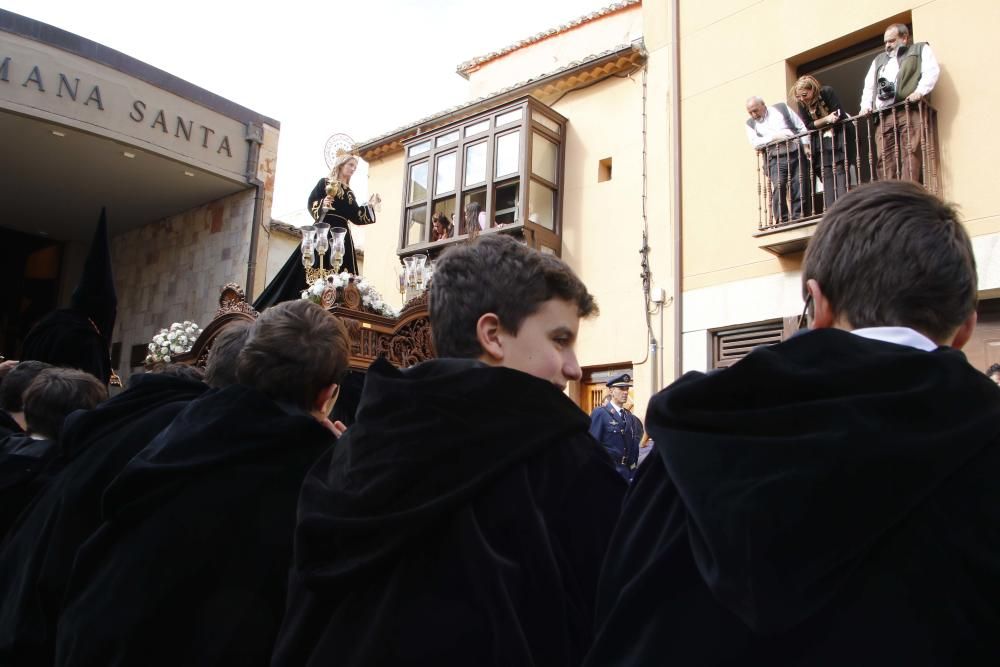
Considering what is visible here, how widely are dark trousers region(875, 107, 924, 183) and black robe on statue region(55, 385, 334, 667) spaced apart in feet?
26.3

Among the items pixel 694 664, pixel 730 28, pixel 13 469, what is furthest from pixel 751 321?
pixel 694 664

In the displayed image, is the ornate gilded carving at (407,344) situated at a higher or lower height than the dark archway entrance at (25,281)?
lower

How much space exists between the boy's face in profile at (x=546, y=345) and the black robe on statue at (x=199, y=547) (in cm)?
67

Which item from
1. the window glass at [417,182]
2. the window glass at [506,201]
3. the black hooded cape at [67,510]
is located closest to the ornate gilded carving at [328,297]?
the black hooded cape at [67,510]

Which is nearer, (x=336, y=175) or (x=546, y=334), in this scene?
(x=546, y=334)

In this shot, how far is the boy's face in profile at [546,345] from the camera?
1672mm

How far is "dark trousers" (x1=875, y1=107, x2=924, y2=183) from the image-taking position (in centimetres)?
844

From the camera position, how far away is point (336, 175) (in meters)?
7.29

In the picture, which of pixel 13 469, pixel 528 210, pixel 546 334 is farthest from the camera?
pixel 528 210

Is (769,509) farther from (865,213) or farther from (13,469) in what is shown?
(13,469)

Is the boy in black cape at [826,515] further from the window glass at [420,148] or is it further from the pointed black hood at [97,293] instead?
the window glass at [420,148]

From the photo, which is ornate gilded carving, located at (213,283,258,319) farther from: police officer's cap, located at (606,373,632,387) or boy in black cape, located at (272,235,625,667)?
police officer's cap, located at (606,373,632,387)

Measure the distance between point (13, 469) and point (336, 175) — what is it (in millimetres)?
4727

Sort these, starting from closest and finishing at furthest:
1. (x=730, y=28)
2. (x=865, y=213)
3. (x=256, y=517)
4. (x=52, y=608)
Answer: (x=865, y=213) < (x=256, y=517) < (x=52, y=608) < (x=730, y=28)
